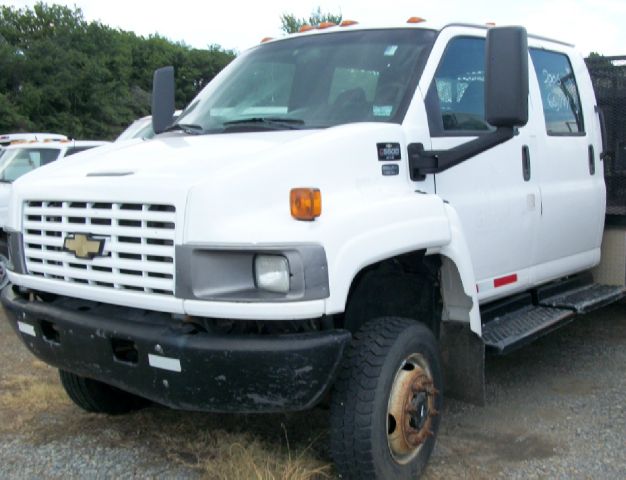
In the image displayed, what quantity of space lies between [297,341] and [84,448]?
5.68ft

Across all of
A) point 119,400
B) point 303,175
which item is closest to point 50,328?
point 119,400

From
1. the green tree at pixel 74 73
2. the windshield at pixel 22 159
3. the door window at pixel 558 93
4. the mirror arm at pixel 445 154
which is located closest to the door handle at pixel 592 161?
the door window at pixel 558 93

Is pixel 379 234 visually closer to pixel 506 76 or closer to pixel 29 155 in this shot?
pixel 506 76

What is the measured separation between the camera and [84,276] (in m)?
3.38

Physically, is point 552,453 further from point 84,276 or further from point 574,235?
point 84,276

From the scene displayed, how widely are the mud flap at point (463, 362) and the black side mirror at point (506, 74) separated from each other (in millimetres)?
1110

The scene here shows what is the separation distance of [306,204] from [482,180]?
5.07 ft

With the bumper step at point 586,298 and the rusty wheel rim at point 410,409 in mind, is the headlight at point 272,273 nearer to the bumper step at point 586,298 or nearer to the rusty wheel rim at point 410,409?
the rusty wheel rim at point 410,409

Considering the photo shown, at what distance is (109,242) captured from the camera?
3.27 meters

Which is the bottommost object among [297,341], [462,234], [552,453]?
[552,453]

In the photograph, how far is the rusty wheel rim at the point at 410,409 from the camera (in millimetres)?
3443

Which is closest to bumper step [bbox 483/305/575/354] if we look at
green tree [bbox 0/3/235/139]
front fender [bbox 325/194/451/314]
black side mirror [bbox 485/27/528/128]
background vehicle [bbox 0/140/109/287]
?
front fender [bbox 325/194/451/314]

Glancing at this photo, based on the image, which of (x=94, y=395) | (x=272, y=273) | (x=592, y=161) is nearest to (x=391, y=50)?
(x=272, y=273)

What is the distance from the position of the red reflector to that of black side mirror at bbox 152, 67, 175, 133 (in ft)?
7.29
